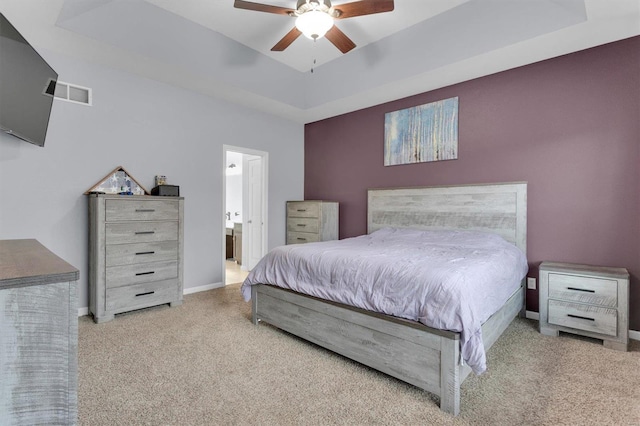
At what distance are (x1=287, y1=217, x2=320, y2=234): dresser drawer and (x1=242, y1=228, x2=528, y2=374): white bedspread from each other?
179cm

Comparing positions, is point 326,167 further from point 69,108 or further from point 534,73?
point 69,108

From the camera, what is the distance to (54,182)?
3049 millimetres

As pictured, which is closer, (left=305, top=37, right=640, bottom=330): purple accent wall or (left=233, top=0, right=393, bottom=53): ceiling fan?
(left=233, top=0, right=393, bottom=53): ceiling fan

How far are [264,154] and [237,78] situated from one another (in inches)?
51.3

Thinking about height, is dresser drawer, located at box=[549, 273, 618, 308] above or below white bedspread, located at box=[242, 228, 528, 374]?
below

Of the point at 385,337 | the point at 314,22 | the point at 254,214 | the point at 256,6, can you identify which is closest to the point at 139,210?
the point at 256,6

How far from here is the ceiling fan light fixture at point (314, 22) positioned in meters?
2.38

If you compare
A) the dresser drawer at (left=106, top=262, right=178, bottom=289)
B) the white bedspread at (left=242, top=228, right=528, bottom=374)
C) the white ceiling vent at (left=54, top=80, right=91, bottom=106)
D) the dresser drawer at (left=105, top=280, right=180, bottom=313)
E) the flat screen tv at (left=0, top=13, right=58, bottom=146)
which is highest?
the white ceiling vent at (left=54, top=80, right=91, bottom=106)

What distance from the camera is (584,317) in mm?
2592

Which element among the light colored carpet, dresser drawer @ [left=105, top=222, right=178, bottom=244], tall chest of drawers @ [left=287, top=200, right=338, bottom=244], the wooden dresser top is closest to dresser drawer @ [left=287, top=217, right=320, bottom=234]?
tall chest of drawers @ [left=287, top=200, right=338, bottom=244]

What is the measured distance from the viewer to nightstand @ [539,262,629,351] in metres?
2.47

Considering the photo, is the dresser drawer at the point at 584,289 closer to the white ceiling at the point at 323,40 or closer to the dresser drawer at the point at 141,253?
the white ceiling at the point at 323,40

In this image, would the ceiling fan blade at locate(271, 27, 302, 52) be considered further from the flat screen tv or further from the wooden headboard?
the wooden headboard

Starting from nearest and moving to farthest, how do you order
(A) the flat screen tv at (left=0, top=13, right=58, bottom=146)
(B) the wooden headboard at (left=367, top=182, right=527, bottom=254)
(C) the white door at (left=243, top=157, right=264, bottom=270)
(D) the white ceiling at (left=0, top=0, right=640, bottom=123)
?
(A) the flat screen tv at (left=0, top=13, right=58, bottom=146) < (D) the white ceiling at (left=0, top=0, right=640, bottom=123) < (B) the wooden headboard at (left=367, top=182, right=527, bottom=254) < (C) the white door at (left=243, top=157, right=264, bottom=270)
